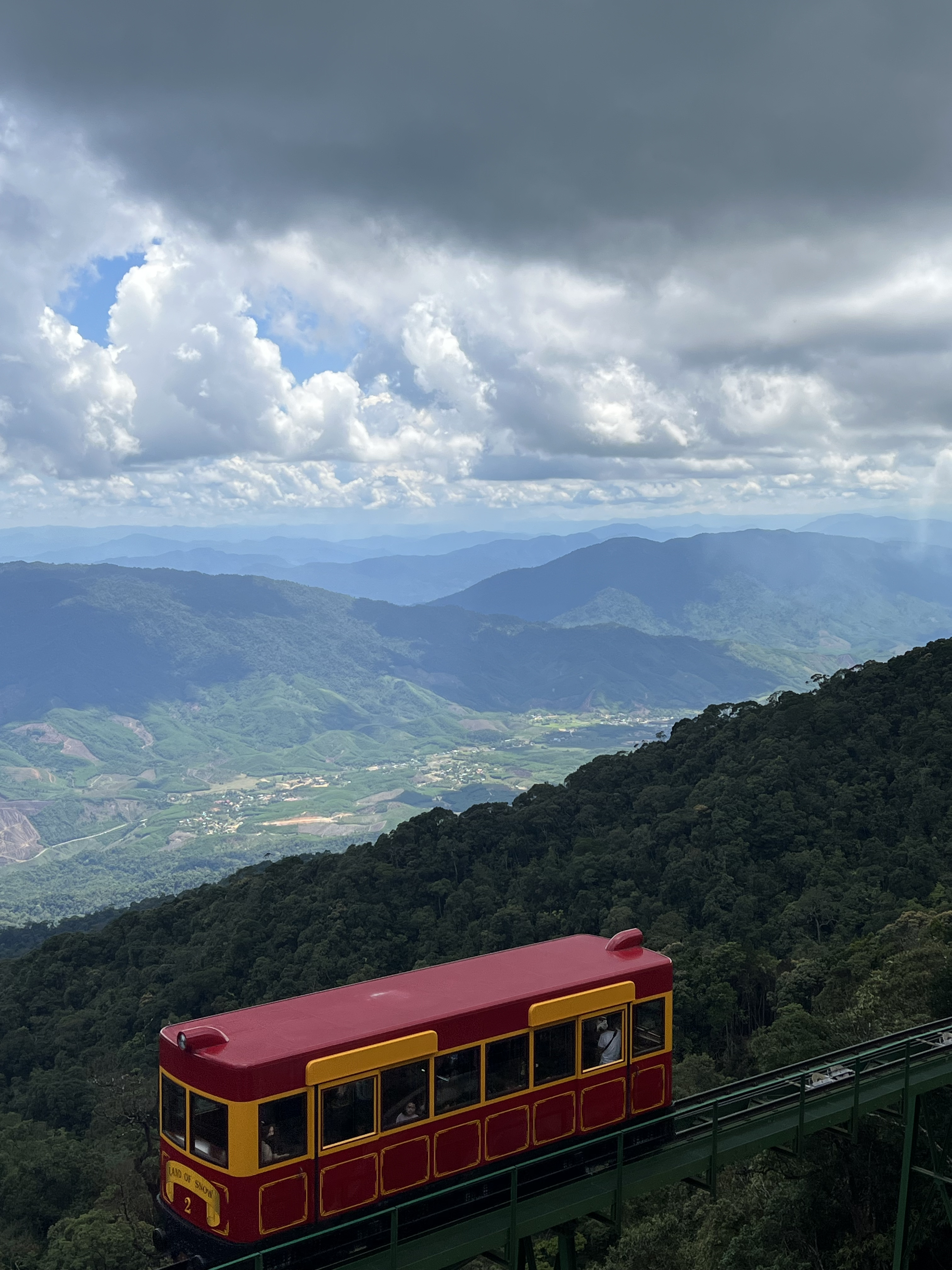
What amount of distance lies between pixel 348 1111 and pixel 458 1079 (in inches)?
62.8

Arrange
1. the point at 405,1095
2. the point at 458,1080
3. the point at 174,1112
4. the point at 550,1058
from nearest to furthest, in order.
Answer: the point at 405,1095 < the point at 174,1112 < the point at 458,1080 < the point at 550,1058

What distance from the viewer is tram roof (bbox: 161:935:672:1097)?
12594 mm

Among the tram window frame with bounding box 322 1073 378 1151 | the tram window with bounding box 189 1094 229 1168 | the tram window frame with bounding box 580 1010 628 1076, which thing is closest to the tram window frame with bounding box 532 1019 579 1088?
the tram window frame with bounding box 580 1010 628 1076

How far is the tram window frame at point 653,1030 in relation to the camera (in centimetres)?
1555

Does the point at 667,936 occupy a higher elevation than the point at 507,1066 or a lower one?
lower

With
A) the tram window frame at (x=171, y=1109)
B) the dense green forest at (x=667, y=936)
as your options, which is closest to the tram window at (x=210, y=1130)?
the tram window frame at (x=171, y=1109)

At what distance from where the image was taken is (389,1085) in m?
13.2

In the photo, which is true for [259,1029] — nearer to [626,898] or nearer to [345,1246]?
[345,1246]

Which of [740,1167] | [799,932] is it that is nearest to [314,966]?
[799,932]

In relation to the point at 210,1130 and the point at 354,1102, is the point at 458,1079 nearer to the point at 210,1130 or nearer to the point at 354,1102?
the point at 354,1102

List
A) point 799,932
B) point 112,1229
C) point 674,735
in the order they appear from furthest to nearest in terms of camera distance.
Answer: point 674,735
point 799,932
point 112,1229

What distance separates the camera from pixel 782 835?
58656 millimetres

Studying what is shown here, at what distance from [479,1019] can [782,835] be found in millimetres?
48153

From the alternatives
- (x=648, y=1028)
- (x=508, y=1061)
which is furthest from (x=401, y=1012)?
(x=648, y=1028)
